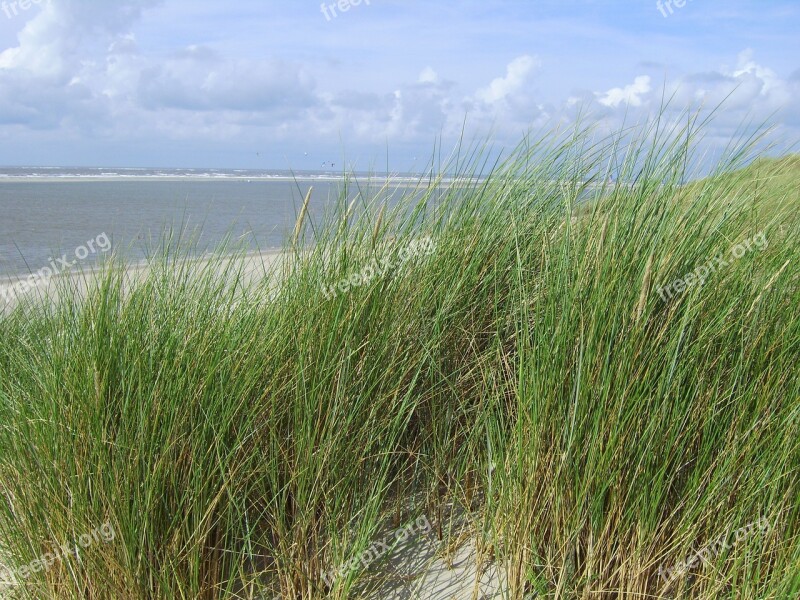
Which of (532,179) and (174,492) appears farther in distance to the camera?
(532,179)

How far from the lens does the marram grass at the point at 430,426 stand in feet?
6.90

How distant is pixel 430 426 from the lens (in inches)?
109

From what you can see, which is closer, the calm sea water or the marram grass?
the marram grass

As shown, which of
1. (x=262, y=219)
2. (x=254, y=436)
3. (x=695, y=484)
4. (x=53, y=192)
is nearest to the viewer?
(x=695, y=484)

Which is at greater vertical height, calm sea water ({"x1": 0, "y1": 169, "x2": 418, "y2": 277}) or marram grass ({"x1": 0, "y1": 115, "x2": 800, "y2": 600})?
calm sea water ({"x1": 0, "y1": 169, "x2": 418, "y2": 277})

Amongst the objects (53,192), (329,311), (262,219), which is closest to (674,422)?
(329,311)

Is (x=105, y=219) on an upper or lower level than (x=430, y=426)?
upper

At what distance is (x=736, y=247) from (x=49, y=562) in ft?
8.43

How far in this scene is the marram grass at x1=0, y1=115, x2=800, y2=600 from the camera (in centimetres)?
210

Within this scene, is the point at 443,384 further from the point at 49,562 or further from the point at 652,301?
the point at 49,562

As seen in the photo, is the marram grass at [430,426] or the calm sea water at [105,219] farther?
the calm sea water at [105,219]

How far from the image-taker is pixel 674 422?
2090mm

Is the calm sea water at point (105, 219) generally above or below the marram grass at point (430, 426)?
above

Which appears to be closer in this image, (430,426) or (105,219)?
(430,426)
